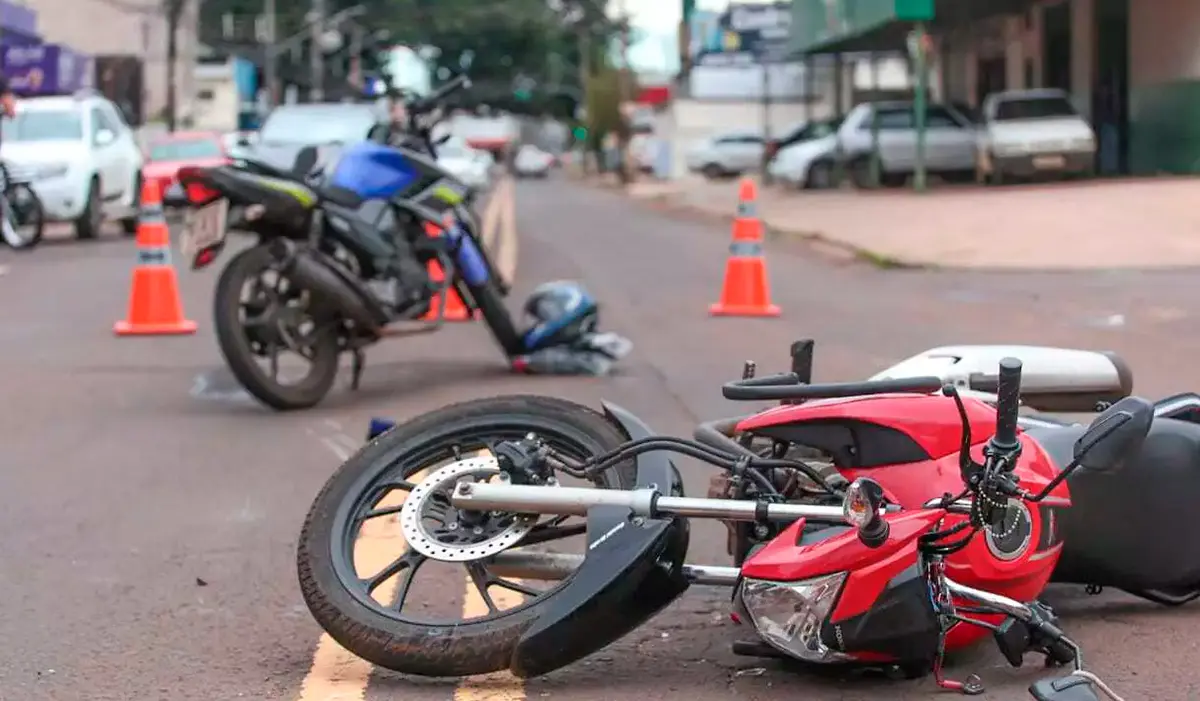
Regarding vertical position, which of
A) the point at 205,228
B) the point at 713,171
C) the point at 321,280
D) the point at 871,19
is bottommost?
the point at 321,280

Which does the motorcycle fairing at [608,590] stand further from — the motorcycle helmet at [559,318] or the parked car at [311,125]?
the parked car at [311,125]

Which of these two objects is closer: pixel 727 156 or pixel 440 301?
pixel 440 301

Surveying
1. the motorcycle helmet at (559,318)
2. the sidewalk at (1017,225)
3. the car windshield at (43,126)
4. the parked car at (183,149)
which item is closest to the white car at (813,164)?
the sidewalk at (1017,225)

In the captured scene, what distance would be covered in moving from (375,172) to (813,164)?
993 inches

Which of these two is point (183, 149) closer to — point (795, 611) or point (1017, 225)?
point (1017, 225)

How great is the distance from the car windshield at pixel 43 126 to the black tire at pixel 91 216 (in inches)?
27.5

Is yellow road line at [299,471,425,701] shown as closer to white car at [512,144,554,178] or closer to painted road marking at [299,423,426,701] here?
painted road marking at [299,423,426,701]

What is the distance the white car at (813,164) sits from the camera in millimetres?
32719

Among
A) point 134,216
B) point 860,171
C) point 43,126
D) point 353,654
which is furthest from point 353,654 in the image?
point 860,171

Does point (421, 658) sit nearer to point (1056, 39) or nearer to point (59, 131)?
point (59, 131)

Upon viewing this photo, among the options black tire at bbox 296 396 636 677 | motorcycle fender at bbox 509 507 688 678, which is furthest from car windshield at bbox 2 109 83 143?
motorcycle fender at bbox 509 507 688 678

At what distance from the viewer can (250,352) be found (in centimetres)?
776

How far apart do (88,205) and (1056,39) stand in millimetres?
19649

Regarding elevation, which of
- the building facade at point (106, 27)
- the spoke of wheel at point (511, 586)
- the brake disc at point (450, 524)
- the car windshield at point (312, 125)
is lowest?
the spoke of wheel at point (511, 586)
